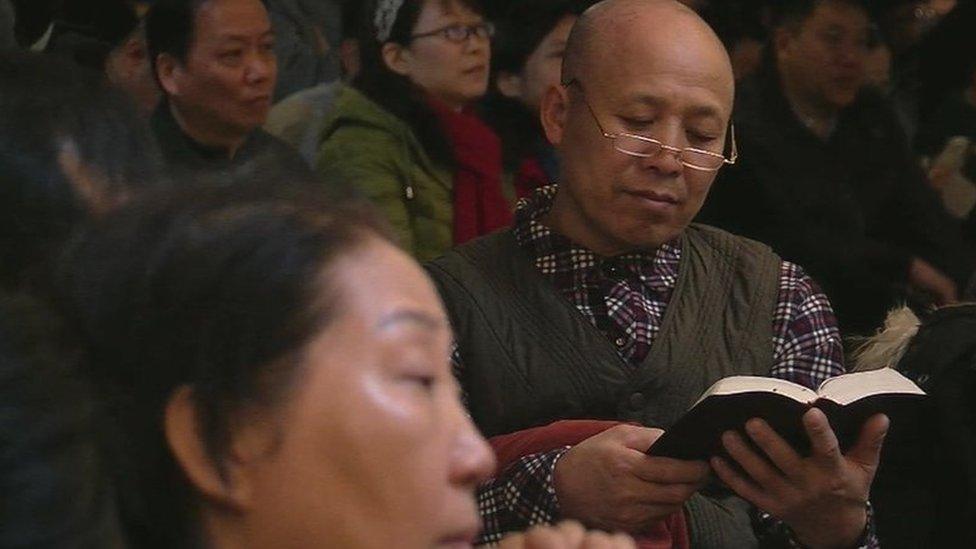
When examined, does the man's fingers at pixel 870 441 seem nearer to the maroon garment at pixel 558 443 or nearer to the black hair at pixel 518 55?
the maroon garment at pixel 558 443

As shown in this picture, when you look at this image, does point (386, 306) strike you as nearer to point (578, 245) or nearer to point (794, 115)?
point (578, 245)

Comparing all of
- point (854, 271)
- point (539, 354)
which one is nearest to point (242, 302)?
point (539, 354)

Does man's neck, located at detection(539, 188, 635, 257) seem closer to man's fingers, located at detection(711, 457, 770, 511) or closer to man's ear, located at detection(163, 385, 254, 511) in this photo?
man's fingers, located at detection(711, 457, 770, 511)

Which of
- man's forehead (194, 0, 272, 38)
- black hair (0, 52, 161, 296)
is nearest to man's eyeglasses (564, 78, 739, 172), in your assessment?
black hair (0, 52, 161, 296)

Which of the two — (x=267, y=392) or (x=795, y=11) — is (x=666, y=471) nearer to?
(x=267, y=392)

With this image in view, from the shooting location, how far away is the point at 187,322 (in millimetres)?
1160

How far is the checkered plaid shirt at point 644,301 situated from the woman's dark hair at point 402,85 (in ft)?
3.74

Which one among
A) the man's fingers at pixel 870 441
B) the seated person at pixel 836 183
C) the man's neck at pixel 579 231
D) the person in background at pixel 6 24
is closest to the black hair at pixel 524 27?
the seated person at pixel 836 183

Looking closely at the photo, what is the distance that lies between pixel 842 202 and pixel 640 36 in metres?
1.51

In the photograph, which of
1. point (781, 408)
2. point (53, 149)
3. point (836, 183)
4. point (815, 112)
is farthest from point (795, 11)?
point (53, 149)

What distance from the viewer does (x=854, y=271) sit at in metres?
3.58

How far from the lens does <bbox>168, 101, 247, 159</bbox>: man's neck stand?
136 inches

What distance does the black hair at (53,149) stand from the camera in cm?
162

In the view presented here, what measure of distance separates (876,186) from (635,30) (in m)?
1.74
